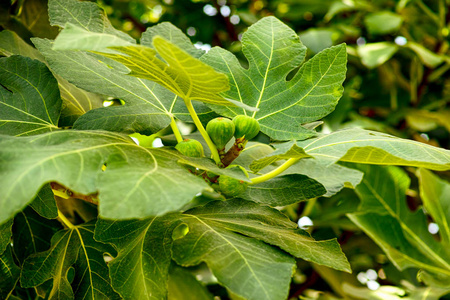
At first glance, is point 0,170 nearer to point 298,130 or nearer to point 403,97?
point 298,130

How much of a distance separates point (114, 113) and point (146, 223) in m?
0.20

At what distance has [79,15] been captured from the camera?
78 centimetres

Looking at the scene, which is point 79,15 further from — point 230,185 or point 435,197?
point 435,197

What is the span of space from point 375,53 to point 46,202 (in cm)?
156

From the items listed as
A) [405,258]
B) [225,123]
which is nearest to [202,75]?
[225,123]

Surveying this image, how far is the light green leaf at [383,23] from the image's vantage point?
6.48ft

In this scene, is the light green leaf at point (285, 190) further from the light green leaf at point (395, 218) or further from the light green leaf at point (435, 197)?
the light green leaf at point (435, 197)

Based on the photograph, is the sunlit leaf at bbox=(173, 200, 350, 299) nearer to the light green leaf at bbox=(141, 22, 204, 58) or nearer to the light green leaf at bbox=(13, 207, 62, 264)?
the light green leaf at bbox=(141, 22, 204, 58)

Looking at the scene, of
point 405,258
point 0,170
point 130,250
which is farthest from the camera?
point 405,258

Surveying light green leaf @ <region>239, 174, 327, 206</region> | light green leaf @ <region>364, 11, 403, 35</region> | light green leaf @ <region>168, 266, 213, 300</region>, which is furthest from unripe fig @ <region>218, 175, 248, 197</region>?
light green leaf @ <region>364, 11, 403, 35</region>

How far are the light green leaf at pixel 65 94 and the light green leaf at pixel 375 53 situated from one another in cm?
123

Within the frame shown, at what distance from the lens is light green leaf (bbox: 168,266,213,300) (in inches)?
48.1

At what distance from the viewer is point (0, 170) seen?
0.47 meters

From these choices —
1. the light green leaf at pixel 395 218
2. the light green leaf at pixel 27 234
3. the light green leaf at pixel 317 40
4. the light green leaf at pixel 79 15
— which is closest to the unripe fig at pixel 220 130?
the light green leaf at pixel 79 15
